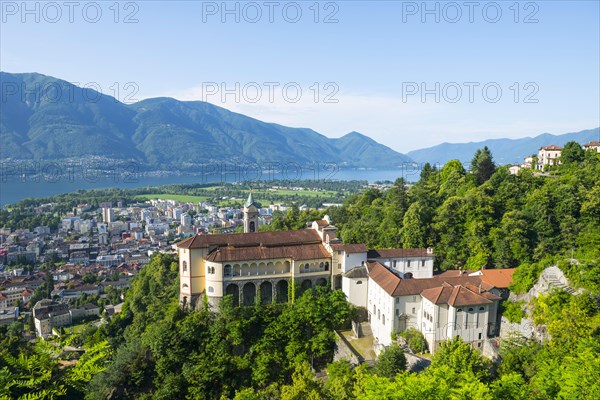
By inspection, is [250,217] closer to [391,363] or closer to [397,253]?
[397,253]

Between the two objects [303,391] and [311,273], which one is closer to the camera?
[303,391]

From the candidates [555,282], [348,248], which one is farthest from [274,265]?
[555,282]

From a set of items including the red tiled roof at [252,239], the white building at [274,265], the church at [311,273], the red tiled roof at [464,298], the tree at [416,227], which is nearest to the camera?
the red tiled roof at [464,298]

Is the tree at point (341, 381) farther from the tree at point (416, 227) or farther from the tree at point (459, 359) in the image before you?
the tree at point (416, 227)

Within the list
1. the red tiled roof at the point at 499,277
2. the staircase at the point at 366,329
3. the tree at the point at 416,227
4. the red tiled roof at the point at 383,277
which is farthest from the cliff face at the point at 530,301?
the tree at the point at 416,227

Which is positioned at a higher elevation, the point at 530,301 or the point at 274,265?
the point at 274,265

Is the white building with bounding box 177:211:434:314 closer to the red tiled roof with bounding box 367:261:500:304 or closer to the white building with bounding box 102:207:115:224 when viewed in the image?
the red tiled roof with bounding box 367:261:500:304
